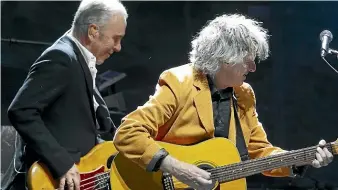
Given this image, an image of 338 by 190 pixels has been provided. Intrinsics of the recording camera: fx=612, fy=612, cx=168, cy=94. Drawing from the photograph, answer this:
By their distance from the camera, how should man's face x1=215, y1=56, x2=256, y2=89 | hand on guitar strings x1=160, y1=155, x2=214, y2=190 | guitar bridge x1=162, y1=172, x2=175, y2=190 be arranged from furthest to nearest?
man's face x1=215, y1=56, x2=256, y2=89 < guitar bridge x1=162, y1=172, x2=175, y2=190 < hand on guitar strings x1=160, y1=155, x2=214, y2=190

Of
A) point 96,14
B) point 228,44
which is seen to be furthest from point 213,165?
point 96,14

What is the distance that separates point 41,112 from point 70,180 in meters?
0.33

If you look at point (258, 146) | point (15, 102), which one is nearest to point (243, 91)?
point (258, 146)

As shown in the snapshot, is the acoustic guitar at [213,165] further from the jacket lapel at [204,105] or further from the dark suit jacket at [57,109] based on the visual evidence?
the dark suit jacket at [57,109]

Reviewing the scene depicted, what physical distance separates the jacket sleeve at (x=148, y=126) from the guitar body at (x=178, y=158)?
0.29 feet

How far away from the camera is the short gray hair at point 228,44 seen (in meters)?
2.76

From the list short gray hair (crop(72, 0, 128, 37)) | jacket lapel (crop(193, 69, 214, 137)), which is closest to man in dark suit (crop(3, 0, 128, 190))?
short gray hair (crop(72, 0, 128, 37))

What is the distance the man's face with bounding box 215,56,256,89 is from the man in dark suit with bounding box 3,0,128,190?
0.55 metres

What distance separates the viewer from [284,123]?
14.1 ft

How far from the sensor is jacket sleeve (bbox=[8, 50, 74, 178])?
8.57 ft

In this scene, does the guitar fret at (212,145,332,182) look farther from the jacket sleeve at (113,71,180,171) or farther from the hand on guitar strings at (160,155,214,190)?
the jacket sleeve at (113,71,180,171)

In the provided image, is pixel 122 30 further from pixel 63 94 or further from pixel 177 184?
pixel 177 184

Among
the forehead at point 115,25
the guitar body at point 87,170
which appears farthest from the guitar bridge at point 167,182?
the forehead at point 115,25

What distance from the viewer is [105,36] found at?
295 centimetres
